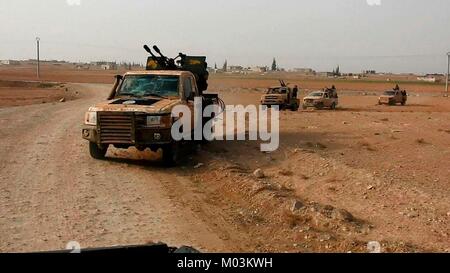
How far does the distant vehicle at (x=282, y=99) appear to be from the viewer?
32906 millimetres

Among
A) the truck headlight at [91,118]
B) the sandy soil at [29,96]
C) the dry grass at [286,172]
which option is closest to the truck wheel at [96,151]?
the truck headlight at [91,118]

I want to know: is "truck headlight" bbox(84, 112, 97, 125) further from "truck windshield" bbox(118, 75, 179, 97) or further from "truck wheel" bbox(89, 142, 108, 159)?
"truck windshield" bbox(118, 75, 179, 97)

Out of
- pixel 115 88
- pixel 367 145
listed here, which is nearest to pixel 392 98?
pixel 367 145

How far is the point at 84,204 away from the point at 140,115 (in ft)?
11.0

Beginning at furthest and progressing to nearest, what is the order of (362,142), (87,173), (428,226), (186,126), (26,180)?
(362,142)
(186,126)
(87,173)
(26,180)
(428,226)

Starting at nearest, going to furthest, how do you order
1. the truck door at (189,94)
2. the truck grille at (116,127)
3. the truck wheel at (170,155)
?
the truck grille at (116,127) < the truck wheel at (170,155) < the truck door at (189,94)

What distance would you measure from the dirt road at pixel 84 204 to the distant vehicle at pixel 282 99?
21.9 m

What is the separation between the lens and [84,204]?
7281 millimetres

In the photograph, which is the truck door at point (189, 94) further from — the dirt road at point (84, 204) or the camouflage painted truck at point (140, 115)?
the dirt road at point (84, 204)

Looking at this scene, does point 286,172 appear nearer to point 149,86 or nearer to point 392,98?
point 149,86
